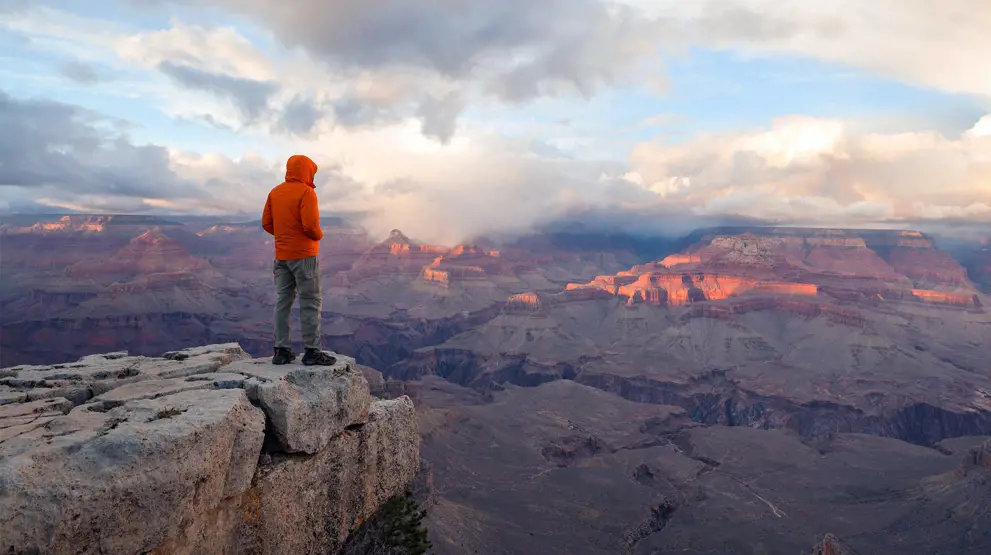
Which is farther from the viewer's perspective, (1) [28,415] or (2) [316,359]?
(2) [316,359]

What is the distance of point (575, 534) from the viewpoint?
37.6m

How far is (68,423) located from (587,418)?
7728 cm

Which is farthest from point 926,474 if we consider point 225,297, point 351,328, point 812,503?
point 225,297

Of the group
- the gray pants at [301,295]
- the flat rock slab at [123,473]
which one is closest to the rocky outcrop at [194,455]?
the flat rock slab at [123,473]

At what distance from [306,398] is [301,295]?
208 centimetres

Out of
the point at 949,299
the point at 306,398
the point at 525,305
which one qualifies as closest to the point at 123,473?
the point at 306,398

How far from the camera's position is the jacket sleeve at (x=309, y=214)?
8.96 m

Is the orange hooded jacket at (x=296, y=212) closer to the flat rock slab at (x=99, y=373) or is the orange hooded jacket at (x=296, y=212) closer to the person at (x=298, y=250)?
the person at (x=298, y=250)

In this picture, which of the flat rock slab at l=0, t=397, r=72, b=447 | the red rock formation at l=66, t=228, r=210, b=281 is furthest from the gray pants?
the red rock formation at l=66, t=228, r=210, b=281

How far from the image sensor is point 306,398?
8047 mm

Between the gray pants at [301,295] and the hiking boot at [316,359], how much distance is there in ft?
0.37

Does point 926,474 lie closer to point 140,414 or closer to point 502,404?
point 502,404

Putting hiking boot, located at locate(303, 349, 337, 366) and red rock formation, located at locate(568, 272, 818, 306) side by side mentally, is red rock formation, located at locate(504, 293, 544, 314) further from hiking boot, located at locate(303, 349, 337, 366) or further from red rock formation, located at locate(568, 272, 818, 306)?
hiking boot, located at locate(303, 349, 337, 366)

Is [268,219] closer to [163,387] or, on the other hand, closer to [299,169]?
[299,169]
